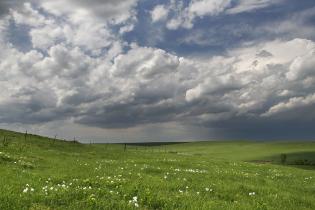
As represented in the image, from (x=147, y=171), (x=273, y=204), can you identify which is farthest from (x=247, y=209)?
(x=147, y=171)

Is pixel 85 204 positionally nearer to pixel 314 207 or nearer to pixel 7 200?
pixel 7 200

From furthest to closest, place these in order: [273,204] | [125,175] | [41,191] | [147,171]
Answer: [147,171], [125,175], [273,204], [41,191]

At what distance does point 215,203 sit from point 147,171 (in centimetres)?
1395

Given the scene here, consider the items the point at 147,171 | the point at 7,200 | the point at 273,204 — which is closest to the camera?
the point at 7,200

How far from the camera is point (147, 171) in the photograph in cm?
2886

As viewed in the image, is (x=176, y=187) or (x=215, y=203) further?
(x=176, y=187)

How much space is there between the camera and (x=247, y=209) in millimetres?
14844

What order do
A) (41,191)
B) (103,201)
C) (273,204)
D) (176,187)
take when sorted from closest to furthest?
(103,201) → (41,191) → (273,204) → (176,187)

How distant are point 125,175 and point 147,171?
4.56 meters

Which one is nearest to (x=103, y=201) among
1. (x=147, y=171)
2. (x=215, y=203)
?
(x=215, y=203)

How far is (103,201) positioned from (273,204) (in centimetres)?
771

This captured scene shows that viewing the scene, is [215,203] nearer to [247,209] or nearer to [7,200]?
[247,209]

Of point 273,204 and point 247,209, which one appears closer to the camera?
point 247,209

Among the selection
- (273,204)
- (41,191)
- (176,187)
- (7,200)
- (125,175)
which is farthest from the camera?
(125,175)
